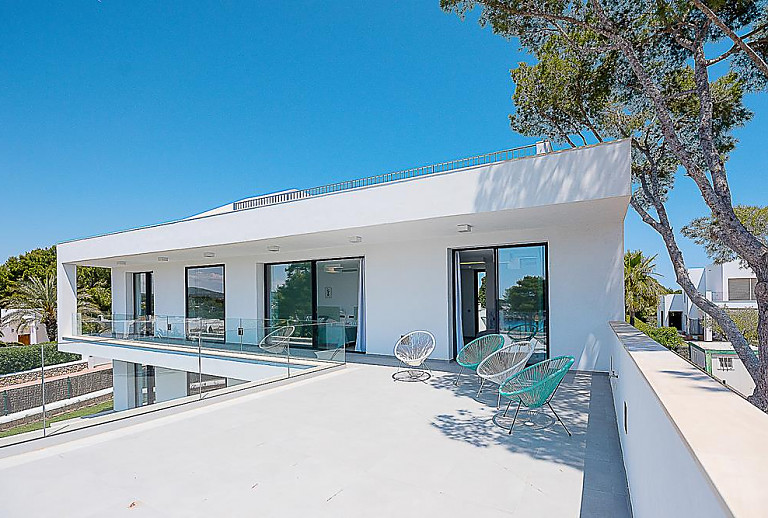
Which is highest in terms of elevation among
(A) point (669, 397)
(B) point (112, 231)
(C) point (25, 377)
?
(B) point (112, 231)

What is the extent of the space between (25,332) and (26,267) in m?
4.95

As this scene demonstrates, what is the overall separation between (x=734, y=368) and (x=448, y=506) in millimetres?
6674

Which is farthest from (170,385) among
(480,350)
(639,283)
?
(639,283)

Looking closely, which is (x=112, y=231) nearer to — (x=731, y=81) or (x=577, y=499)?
(x=577, y=499)

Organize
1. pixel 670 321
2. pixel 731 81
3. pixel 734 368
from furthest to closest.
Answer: pixel 670 321
pixel 731 81
pixel 734 368

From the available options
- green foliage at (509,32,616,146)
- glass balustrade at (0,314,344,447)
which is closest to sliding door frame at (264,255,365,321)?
glass balustrade at (0,314,344,447)

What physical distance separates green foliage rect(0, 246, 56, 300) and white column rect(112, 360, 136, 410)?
2273cm

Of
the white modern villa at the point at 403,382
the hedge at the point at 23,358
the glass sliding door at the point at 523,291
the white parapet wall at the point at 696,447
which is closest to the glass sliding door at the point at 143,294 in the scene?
the white modern villa at the point at 403,382

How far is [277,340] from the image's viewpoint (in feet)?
27.9

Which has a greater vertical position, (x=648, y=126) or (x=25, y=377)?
(x=648, y=126)

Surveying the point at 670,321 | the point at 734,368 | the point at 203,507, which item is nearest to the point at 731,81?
the point at 734,368

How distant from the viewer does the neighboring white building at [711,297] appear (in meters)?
26.7

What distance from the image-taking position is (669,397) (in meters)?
1.64

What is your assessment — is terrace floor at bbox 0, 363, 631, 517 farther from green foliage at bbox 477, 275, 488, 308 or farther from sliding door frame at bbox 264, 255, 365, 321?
sliding door frame at bbox 264, 255, 365, 321
